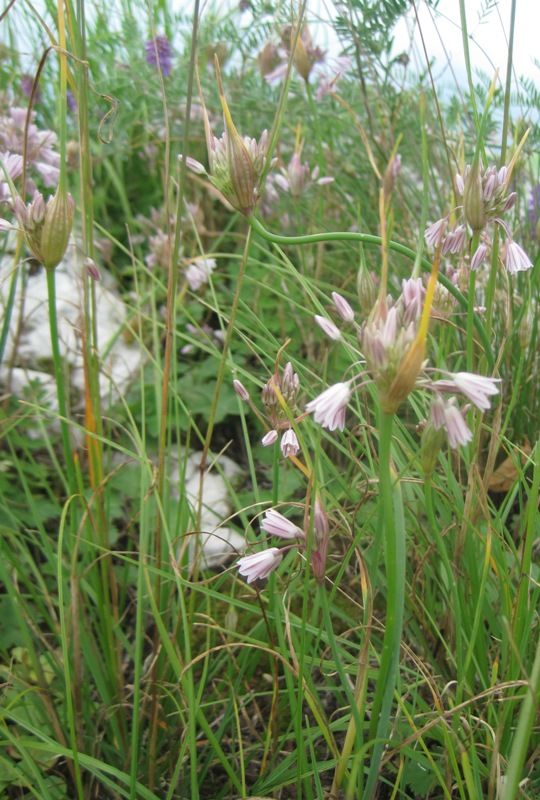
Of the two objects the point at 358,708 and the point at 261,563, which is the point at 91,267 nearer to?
the point at 261,563

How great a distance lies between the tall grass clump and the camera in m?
0.82

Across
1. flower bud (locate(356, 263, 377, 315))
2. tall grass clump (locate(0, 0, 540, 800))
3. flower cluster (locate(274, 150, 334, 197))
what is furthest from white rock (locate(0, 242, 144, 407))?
flower bud (locate(356, 263, 377, 315))

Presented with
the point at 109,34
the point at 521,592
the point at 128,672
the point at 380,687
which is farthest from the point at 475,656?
the point at 109,34

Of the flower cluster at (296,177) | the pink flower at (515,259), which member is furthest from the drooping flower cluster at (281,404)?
the flower cluster at (296,177)

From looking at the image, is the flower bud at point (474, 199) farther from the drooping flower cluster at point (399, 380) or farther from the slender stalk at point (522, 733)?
the slender stalk at point (522, 733)

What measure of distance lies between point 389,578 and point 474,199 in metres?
0.49

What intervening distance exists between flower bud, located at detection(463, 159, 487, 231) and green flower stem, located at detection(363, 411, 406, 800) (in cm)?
36

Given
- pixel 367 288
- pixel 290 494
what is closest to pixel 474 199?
pixel 367 288

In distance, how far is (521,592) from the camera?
0.89 metres

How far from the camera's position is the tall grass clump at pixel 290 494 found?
2.70 feet

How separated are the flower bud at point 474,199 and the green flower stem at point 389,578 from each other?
14.0 inches

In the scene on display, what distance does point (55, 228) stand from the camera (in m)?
0.92

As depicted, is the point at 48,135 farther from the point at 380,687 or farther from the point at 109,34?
the point at 109,34

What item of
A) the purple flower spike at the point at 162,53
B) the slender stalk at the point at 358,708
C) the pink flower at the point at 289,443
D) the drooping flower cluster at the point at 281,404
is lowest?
the slender stalk at the point at 358,708
